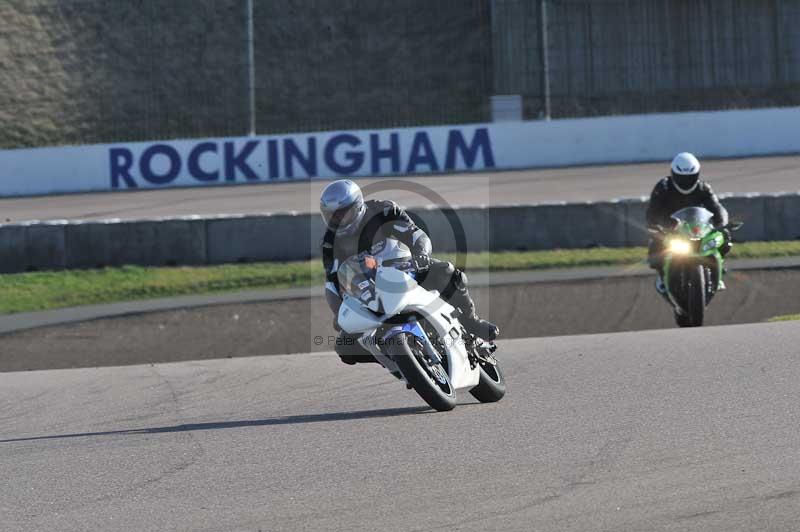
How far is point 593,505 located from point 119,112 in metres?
34.4

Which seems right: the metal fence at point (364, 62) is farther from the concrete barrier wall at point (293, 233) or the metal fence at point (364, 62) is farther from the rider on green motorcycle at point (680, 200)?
the rider on green motorcycle at point (680, 200)

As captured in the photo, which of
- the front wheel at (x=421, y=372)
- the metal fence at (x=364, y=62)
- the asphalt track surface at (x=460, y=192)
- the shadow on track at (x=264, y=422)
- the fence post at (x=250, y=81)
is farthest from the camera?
the metal fence at (x=364, y=62)

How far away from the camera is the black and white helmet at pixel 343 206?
23.6ft

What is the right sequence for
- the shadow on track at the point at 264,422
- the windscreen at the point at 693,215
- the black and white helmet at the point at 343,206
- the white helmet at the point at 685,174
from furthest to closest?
1. the white helmet at the point at 685,174
2. the windscreen at the point at 693,215
3. the shadow on track at the point at 264,422
4. the black and white helmet at the point at 343,206

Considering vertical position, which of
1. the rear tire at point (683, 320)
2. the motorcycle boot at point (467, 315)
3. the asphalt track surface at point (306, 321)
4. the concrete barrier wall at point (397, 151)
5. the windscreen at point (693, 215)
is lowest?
the asphalt track surface at point (306, 321)

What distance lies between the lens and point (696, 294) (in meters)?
11.4

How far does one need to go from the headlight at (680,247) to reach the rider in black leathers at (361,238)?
440 cm

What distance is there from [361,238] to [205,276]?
1055cm

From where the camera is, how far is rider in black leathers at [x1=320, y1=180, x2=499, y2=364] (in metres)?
7.23

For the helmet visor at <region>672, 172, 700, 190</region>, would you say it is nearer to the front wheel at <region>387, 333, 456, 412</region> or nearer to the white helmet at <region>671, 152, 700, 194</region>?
the white helmet at <region>671, 152, 700, 194</region>

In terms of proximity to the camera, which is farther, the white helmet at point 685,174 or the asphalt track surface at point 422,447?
the white helmet at point 685,174

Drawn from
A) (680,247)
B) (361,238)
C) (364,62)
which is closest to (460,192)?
(364,62)

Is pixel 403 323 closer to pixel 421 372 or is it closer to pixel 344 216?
pixel 421 372

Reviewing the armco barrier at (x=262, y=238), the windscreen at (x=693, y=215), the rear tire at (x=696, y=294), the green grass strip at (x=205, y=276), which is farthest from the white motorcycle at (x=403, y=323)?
the armco barrier at (x=262, y=238)
